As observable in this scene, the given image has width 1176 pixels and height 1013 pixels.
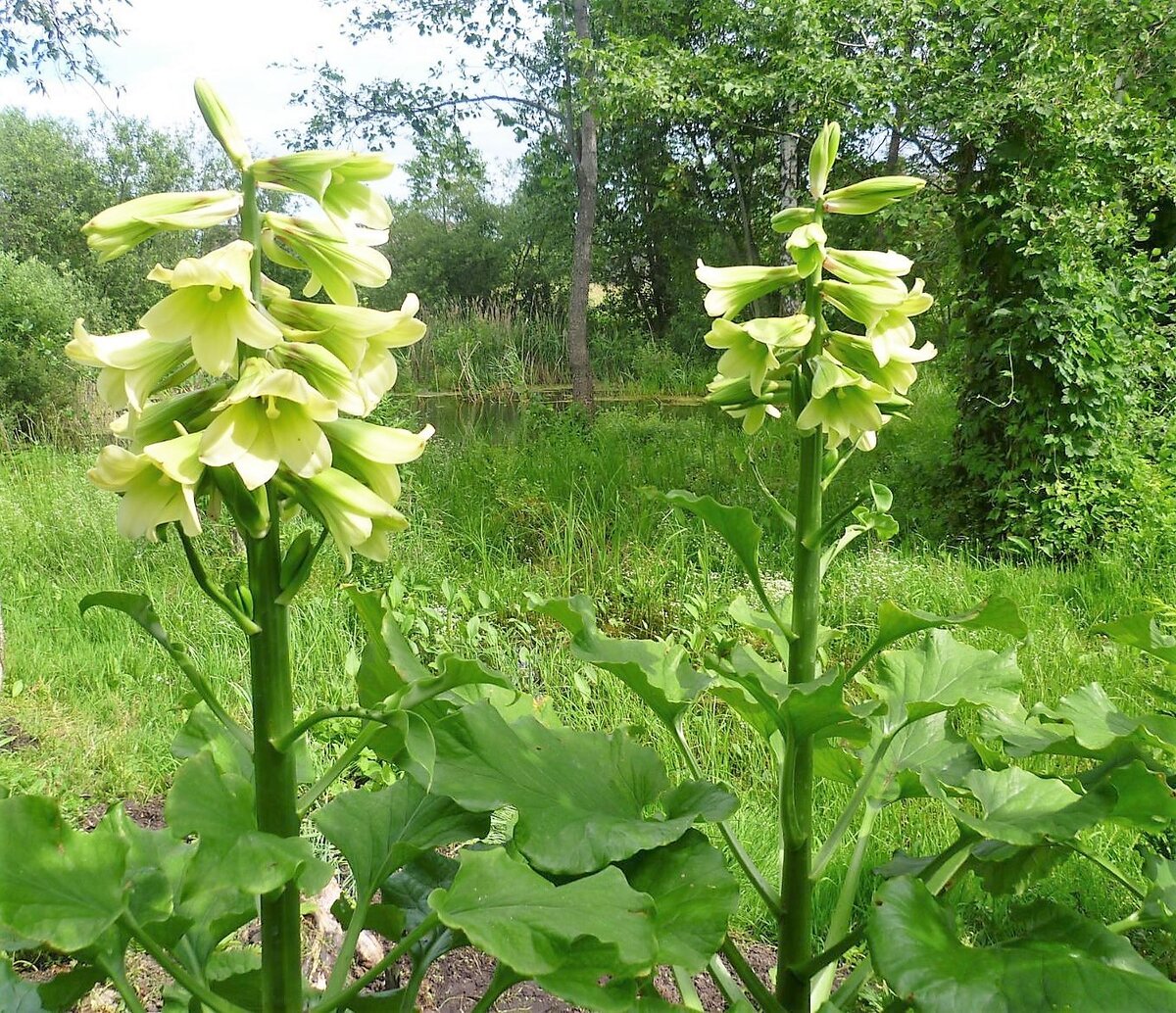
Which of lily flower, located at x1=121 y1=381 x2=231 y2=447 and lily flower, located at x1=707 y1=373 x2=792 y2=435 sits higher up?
lily flower, located at x1=121 y1=381 x2=231 y2=447

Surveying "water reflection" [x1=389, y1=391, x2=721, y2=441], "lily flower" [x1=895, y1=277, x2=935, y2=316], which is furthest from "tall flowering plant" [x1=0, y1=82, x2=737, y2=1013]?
"water reflection" [x1=389, y1=391, x2=721, y2=441]

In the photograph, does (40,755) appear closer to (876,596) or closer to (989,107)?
(876,596)

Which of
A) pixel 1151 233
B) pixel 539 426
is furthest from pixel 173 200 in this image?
pixel 539 426

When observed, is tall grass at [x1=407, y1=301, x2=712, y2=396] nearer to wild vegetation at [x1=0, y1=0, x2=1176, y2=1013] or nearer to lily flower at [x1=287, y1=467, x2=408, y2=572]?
wild vegetation at [x1=0, y1=0, x2=1176, y2=1013]

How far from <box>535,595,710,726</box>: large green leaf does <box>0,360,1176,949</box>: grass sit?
1.52 feet

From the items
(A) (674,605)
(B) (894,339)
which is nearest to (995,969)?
(B) (894,339)

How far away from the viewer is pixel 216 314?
0.67 m

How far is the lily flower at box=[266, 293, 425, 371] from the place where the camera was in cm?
70

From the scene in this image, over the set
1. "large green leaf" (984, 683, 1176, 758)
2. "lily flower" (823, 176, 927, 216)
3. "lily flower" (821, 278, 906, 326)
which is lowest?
"large green leaf" (984, 683, 1176, 758)

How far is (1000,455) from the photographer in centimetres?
424

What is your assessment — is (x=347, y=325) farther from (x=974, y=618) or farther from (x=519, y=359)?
(x=519, y=359)

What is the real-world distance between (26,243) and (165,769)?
1793 cm

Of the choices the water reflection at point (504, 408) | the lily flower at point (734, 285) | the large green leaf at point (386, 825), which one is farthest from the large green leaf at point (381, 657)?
the water reflection at point (504, 408)

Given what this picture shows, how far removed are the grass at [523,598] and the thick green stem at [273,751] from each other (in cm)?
97
